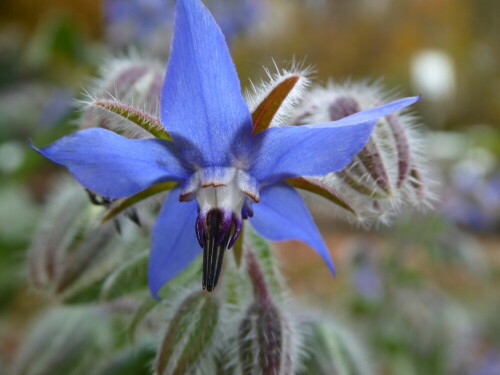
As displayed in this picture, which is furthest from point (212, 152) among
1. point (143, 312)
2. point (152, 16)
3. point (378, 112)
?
point (152, 16)

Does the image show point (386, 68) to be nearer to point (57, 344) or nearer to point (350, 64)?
point (350, 64)

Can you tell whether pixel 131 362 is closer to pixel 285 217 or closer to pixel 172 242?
pixel 172 242

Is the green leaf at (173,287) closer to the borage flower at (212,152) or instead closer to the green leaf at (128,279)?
the green leaf at (128,279)

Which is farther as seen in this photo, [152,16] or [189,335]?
[152,16]

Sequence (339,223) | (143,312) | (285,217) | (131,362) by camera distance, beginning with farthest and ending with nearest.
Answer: (339,223), (131,362), (143,312), (285,217)

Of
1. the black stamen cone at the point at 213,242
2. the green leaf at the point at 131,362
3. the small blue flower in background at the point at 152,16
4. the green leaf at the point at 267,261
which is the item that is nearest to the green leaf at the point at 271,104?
the black stamen cone at the point at 213,242

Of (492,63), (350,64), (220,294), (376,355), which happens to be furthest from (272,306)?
(492,63)
